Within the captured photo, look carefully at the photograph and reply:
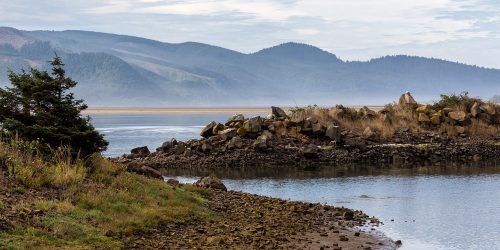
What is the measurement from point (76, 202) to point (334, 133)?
3607 centimetres

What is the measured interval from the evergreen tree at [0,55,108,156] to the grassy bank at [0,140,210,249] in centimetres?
81

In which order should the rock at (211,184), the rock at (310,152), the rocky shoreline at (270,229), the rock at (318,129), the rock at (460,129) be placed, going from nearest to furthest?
the rocky shoreline at (270,229) < the rock at (211,184) < the rock at (310,152) < the rock at (318,129) < the rock at (460,129)

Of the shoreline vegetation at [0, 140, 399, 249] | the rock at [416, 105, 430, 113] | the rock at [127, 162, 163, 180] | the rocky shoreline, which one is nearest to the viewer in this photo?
the shoreline vegetation at [0, 140, 399, 249]

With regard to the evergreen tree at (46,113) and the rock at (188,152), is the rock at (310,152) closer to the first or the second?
the rock at (188,152)

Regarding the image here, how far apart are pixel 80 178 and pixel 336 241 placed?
8.94 meters

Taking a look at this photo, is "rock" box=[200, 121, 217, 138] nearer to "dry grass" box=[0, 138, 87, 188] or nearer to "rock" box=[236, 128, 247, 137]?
"rock" box=[236, 128, 247, 137]

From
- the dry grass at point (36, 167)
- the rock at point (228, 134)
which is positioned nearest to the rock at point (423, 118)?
the rock at point (228, 134)

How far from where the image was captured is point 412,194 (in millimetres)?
31984

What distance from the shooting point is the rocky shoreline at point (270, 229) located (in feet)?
61.6

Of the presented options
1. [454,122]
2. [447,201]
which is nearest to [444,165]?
[454,122]

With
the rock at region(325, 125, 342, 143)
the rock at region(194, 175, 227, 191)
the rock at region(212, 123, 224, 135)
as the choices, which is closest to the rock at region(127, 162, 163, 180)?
the rock at region(194, 175, 227, 191)

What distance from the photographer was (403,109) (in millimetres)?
62312

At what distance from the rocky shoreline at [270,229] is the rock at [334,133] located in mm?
26771

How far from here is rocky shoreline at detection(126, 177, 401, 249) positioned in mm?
18781
